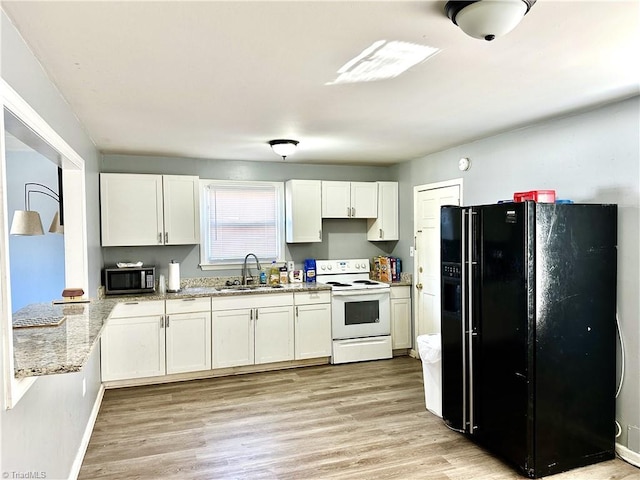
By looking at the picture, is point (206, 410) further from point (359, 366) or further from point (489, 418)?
point (489, 418)

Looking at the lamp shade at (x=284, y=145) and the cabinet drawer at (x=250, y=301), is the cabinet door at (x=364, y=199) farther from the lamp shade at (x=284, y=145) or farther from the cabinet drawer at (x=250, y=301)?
the lamp shade at (x=284, y=145)

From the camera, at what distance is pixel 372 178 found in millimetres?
5805

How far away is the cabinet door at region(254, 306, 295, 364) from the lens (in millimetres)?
4695

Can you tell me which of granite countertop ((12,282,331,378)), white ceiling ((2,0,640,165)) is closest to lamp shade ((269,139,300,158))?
white ceiling ((2,0,640,165))

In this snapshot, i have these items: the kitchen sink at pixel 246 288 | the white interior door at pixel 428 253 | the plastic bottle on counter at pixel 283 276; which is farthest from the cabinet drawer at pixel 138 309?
the white interior door at pixel 428 253

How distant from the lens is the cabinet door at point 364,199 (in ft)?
17.8

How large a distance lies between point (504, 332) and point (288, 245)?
3127 millimetres

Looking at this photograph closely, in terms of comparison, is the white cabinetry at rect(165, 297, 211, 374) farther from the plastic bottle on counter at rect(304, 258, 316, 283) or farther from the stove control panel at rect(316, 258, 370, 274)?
the stove control panel at rect(316, 258, 370, 274)

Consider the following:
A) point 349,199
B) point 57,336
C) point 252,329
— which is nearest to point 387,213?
point 349,199

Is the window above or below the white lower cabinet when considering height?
above

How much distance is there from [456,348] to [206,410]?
214cm

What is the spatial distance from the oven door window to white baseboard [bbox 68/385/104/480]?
2.55 meters

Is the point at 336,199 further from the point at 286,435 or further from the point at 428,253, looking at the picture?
the point at 286,435

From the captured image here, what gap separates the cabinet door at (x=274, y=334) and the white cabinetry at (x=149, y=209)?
1.13 metres
